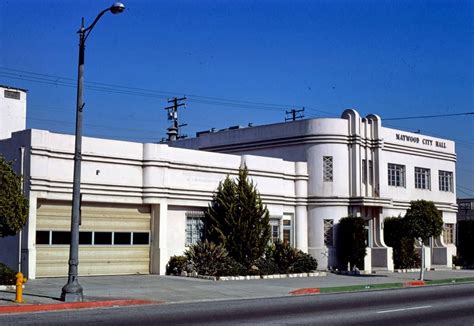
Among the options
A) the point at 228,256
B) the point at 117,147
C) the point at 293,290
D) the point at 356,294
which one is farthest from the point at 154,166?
the point at 356,294

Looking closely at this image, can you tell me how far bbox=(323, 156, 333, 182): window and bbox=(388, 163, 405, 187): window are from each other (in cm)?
512

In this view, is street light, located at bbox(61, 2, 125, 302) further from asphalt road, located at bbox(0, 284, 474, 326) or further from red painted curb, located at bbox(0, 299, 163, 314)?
asphalt road, located at bbox(0, 284, 474, 326)

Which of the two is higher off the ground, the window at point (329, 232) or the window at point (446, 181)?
the window at point (446, 181)

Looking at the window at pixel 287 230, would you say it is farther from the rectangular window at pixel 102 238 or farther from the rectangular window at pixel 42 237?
the rectangular window at pixel 42 237

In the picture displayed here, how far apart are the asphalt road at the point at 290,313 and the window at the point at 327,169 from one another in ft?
47.6

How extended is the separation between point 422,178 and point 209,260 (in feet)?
64.1

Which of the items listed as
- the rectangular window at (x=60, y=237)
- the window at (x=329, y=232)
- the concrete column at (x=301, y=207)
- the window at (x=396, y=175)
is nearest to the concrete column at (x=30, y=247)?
the rectangular window at (x=60, y=237)

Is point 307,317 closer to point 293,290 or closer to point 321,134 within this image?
point 293,290

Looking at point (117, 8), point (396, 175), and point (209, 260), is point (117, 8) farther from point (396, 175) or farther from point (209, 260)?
point (396, 175)

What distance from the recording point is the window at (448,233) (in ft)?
152

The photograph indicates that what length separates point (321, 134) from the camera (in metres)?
37.4

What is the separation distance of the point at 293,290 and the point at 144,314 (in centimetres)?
974

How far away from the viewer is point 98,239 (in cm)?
2858

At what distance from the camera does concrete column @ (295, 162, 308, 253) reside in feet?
122
